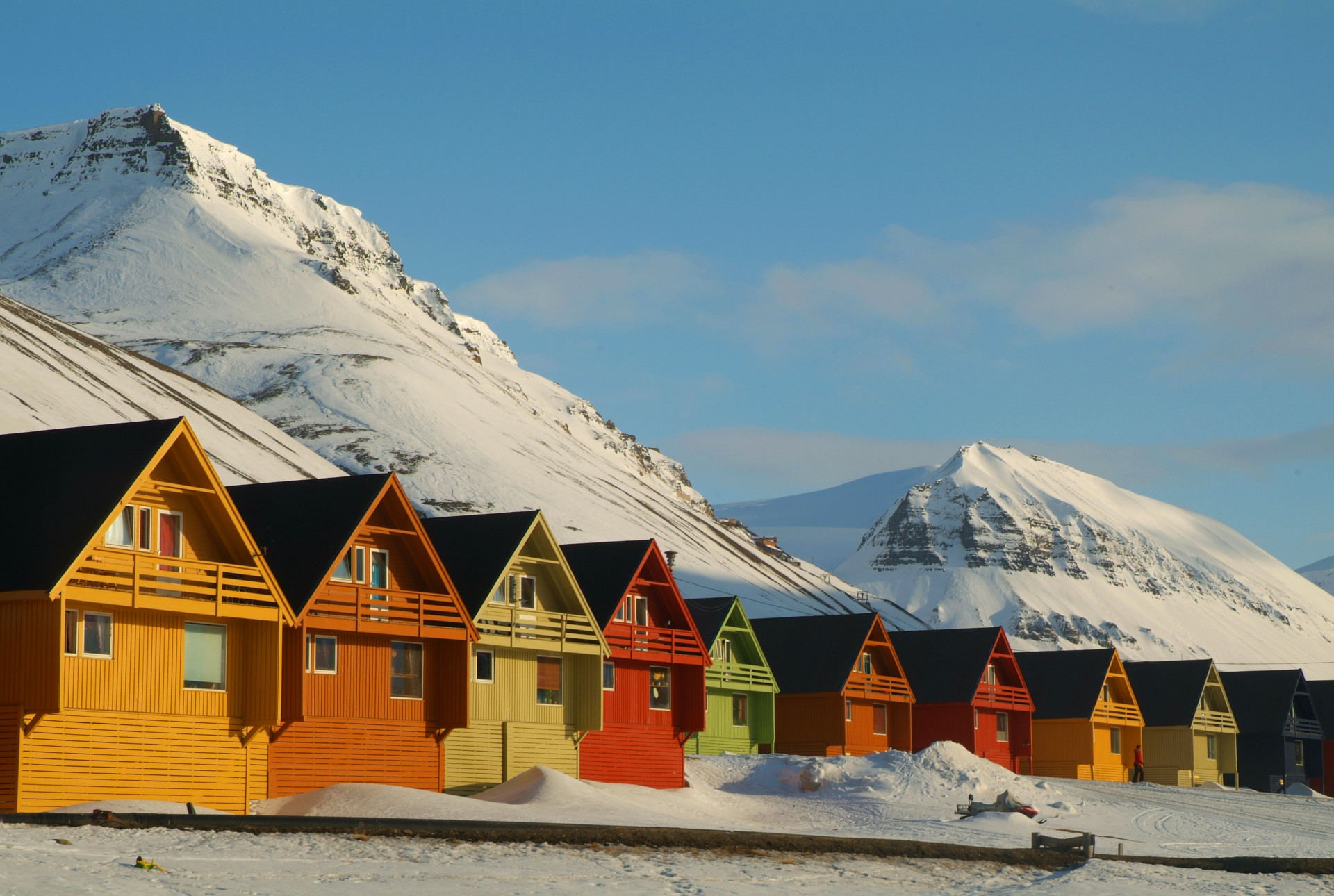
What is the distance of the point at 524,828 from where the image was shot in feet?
92.9

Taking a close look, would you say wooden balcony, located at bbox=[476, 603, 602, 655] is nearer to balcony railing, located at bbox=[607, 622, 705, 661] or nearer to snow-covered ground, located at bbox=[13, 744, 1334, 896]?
balcony railing, located at bbox=[607, 622, 705, 661]

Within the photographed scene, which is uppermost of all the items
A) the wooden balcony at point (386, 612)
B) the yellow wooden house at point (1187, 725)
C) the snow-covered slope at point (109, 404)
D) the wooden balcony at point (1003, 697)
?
the snow-covered slope at point (109, 404)

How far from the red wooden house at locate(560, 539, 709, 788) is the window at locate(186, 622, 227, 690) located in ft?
45.0

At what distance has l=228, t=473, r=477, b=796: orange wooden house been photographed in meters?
36.5

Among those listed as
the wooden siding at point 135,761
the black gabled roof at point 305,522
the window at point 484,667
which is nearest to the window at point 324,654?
the black gabled roof at point 305,522

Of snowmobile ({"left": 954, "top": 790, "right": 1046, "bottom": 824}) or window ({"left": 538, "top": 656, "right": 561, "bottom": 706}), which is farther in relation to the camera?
window ({"left": 538, "top": 656, "right": 561, "bottom": 706})

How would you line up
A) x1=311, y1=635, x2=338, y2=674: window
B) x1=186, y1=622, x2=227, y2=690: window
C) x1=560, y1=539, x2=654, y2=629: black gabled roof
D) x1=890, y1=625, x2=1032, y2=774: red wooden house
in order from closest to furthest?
x1=186, y1=622, x2=227, y2=690: window, x1=311, y1=635, x2=338, y2=674: window, x1=560, y1=539, x2=654, y2=629: black gabled roof, x1=890, y1=625, x2=1032, y2=774: red wooden house

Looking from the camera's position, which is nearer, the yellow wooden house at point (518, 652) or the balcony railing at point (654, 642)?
the yellow wooden house at point (518, 652)

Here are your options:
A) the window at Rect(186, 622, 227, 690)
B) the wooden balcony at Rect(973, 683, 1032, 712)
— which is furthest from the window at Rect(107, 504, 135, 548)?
the wooden balcony at Rect(973, 683, 1032, 712)

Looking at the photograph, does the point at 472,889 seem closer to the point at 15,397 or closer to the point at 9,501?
the point at 9,501

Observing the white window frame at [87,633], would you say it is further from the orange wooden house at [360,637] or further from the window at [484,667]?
the window at [484,667]

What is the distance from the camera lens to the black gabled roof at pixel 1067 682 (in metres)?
72.9

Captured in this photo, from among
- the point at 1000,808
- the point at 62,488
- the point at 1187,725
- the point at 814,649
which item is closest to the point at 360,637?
the point at 62,488

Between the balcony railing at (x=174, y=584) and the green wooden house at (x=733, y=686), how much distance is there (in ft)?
83.3
